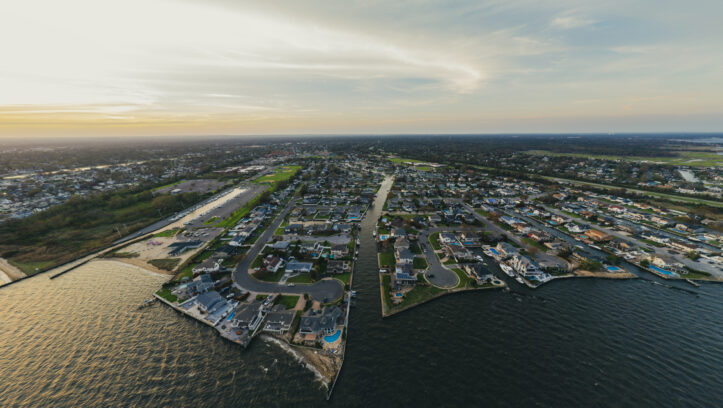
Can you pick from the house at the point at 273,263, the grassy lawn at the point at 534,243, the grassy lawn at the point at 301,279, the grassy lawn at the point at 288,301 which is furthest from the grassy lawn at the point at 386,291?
the grassy lawn at the point at 534,243

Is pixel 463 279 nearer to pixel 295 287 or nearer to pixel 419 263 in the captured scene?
pixel 419 263

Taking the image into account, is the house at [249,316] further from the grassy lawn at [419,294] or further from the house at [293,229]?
the house at [293,229]

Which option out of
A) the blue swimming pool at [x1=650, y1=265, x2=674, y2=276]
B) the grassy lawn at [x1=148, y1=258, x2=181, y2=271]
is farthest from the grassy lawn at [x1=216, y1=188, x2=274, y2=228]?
the blue swimming pool at [x1=650, y1=265, x2=674, y2=276]

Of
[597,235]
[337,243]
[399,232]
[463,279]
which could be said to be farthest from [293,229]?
[597,235]

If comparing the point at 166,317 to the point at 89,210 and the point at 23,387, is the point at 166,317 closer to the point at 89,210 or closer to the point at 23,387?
the point at 23,387

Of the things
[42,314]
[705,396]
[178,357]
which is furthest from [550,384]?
[42,314]

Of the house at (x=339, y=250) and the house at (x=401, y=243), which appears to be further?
the house at (x=401, y=243)
